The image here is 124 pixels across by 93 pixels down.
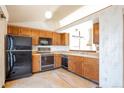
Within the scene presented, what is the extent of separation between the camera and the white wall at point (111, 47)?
2107mm

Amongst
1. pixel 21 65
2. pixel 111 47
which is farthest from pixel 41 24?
pixel 111 47

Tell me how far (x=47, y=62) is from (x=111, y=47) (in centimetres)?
295

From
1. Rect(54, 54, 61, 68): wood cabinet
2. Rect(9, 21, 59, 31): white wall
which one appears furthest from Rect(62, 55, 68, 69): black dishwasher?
Rect(9, 21, 59, 31): white wall

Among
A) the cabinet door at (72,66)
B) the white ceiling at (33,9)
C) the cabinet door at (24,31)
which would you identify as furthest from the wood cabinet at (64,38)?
the white ceiling at (33,9)

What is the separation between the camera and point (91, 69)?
3074mm

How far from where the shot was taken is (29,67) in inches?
147

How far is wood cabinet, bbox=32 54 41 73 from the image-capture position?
4.11 meters

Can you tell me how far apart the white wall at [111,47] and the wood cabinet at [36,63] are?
2.54 m

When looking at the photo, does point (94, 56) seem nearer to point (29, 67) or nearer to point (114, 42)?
point (114, 42)

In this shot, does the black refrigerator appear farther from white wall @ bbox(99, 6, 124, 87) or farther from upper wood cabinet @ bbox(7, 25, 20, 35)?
white wall @ bbox(99, 6, 124, 87)

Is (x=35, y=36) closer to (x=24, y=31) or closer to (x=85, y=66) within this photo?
(x=24, y=31)

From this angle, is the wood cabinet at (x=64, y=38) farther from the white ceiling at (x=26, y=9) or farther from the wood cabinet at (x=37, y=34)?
the white ceiling at (x=26, y=9)
